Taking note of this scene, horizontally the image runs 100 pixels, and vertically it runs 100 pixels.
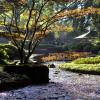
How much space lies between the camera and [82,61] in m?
27.8

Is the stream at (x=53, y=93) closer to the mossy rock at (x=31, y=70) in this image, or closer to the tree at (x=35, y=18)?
the mossy rock at (x=31, y=70)

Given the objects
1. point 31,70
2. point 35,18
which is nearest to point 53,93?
point 31,70

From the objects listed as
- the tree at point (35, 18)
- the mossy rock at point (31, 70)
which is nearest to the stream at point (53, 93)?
the mossy rock at point (31, 70)

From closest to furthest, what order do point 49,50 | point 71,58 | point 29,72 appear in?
point 29,72 → point 71,58 → point 49,50

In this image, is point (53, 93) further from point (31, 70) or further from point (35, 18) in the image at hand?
point (35, 18)

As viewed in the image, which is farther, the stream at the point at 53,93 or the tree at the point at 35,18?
the tree at the point at 35,18

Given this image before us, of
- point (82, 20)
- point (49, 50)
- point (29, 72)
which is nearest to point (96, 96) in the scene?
point (29, 72)

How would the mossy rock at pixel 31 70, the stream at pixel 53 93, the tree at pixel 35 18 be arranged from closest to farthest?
the stream at pixel 53 93, the mossy rock at pixel 31 70, the tree at pixel 35 18

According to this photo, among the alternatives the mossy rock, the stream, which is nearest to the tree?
the mossy rock

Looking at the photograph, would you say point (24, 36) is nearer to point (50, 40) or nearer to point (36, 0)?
point (36, 0)

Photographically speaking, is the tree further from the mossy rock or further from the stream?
the stream

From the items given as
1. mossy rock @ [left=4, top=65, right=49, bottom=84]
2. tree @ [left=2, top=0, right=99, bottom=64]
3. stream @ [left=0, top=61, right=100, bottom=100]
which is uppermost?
tree @ [left=2, top=0, right=99, bottom=64]

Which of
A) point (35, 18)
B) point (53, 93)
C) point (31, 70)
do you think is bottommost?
point (53, 93)

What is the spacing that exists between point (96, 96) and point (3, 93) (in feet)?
11.7
